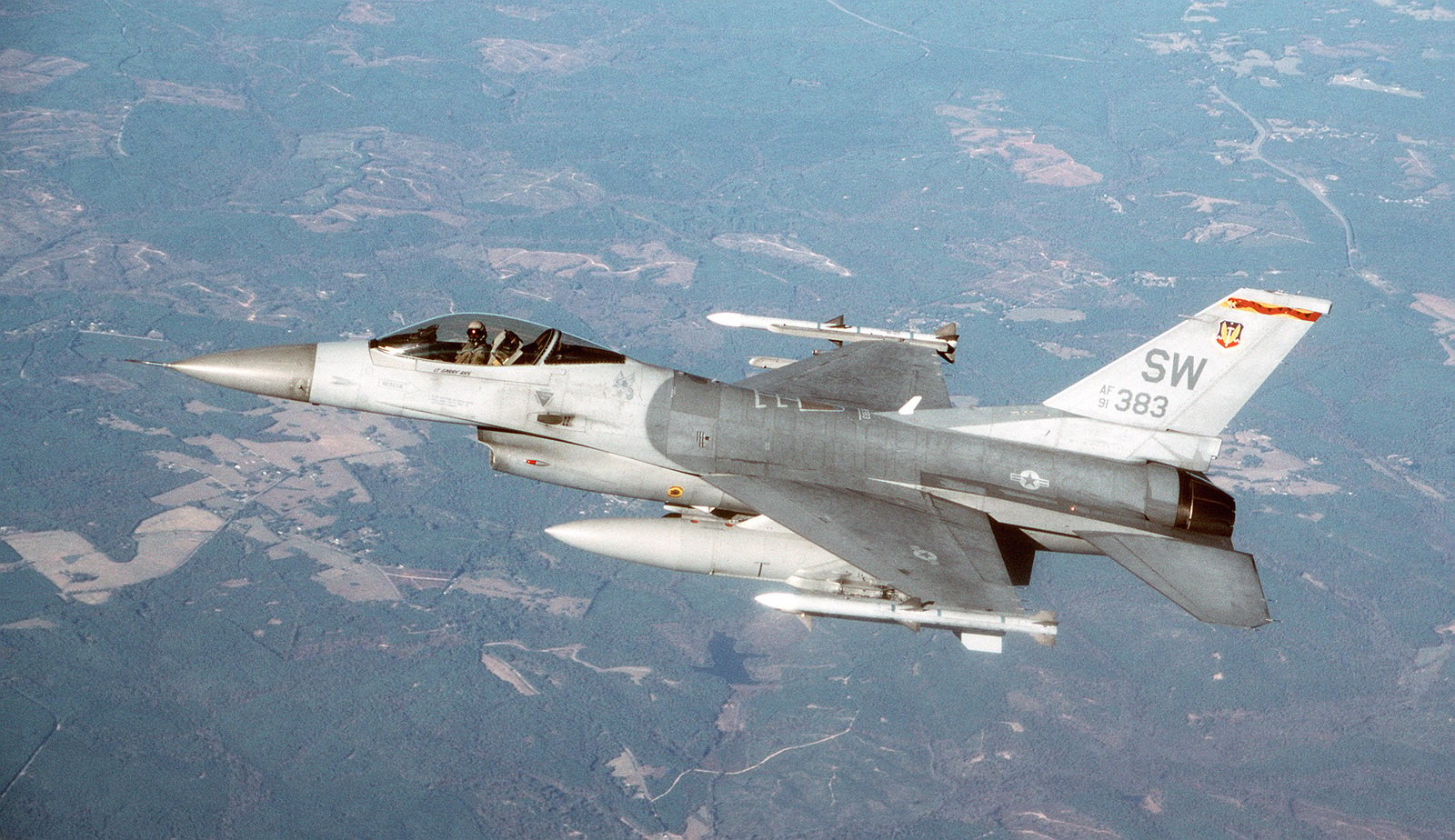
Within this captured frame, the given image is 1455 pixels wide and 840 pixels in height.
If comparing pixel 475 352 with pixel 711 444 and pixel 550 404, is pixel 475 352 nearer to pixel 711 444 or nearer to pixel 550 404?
pixel 550 404

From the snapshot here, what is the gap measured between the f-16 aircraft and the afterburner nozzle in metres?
0.04

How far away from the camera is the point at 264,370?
21.2 meters

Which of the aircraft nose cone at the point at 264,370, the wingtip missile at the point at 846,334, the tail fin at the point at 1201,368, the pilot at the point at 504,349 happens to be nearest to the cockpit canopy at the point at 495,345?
the pilot at the point at 504,349

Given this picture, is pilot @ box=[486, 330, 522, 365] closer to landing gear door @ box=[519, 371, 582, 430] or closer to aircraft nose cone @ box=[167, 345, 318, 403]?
landing gear door @ box=[519, 371, 582, 430]

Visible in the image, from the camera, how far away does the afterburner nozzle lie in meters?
21.0

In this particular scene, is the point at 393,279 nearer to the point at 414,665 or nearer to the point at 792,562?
the point at 414,665

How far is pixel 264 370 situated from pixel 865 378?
12434mm

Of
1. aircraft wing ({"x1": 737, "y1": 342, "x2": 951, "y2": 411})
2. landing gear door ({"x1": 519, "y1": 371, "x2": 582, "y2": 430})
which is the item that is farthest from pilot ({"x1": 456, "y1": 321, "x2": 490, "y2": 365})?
aircraft wing ({"x1": 737, "y1": 342, "x2": 951, "y2": 411})

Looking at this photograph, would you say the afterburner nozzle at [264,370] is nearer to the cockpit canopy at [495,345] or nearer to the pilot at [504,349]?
the cockpit canopy at [495,345]

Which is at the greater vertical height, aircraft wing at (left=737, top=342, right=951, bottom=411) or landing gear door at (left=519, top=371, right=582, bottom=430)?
landing gear door at (left=519, top=371, right=582, bottom=430)

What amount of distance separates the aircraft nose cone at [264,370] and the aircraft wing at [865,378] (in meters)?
8.57

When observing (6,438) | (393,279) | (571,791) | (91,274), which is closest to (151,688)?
(571,791)

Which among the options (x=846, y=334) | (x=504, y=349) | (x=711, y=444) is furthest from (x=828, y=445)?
(x=504, y=349)

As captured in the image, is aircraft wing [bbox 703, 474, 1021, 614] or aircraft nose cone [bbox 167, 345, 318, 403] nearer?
aircraft wing [bbox 703, 474, 1021, 614]
